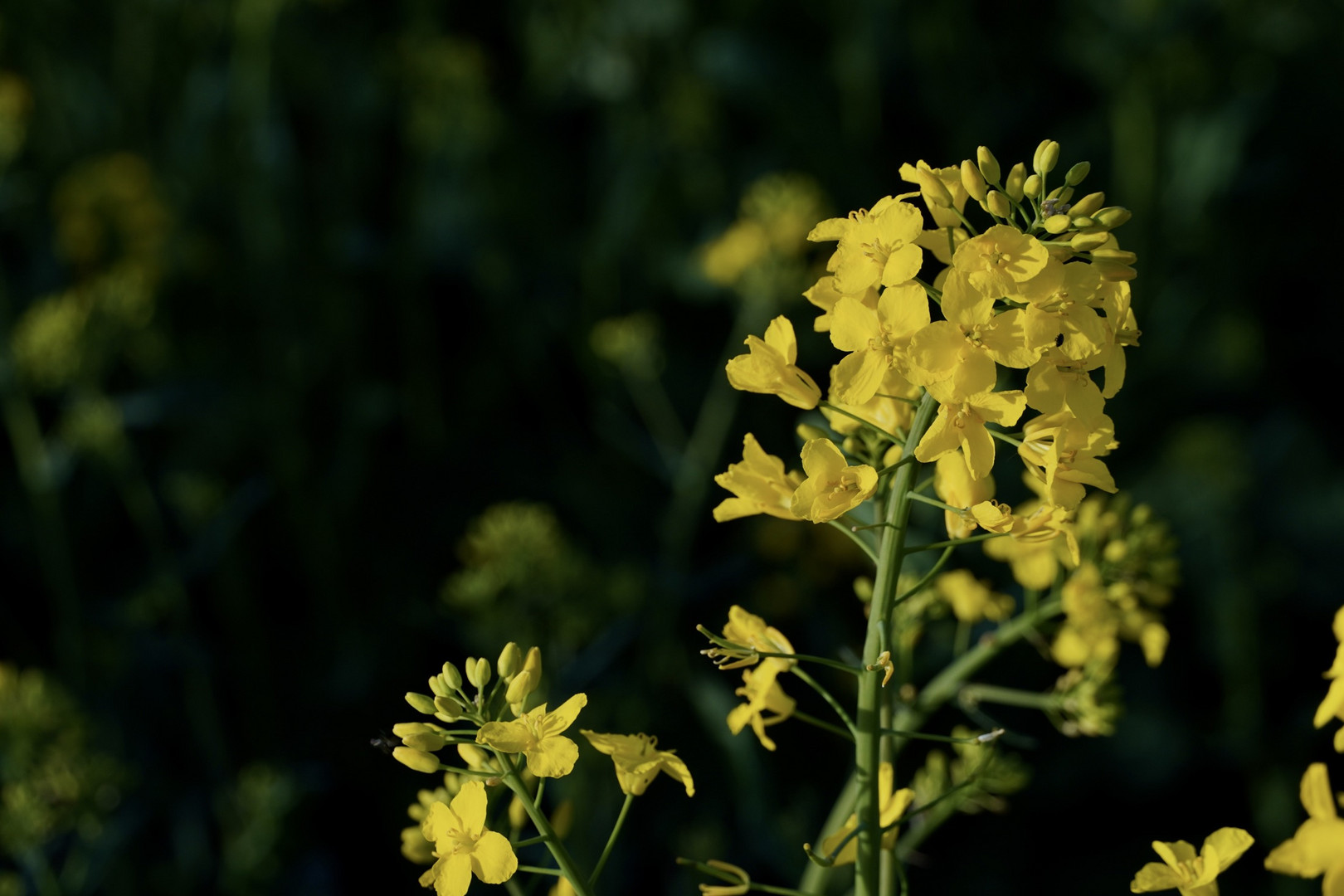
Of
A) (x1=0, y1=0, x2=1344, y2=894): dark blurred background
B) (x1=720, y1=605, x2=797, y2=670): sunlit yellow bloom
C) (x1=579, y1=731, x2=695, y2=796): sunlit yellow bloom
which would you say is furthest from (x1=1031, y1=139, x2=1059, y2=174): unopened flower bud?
(x1=0, y1=0, x2=1344, y2=894): dark blurred background

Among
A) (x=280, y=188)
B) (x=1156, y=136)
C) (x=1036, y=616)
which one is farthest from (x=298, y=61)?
(x=1036, y=616)

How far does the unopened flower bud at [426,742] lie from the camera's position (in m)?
0.95

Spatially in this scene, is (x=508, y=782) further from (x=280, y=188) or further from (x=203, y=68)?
(x=203, y=68)

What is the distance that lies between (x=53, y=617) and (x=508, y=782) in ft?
10.1

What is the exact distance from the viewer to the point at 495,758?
0.97m

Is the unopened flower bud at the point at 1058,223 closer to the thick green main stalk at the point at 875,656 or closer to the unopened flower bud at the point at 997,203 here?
the unopened flower bud at the point at 997,203

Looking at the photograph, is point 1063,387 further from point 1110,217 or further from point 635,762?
point 635,762

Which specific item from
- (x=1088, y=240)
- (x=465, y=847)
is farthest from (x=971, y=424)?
(x=465, y=847)

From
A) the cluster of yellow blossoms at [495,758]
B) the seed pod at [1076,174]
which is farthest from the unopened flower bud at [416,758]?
the seed pod at [1076,174]

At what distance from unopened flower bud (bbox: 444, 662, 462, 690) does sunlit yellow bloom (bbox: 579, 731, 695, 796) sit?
0.39ft

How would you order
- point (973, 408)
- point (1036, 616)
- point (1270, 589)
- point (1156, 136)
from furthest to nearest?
point (1156, 136)
point (1270, 589)
point (1036, 616)
point (973, 408)

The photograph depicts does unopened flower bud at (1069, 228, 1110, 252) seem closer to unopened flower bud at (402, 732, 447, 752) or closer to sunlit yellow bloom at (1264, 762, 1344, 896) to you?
sunlit yellow bloom at (1264, 762, 1344, 896)

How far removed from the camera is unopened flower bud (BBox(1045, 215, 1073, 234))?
35.6 inches

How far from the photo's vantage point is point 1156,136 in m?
3.59
